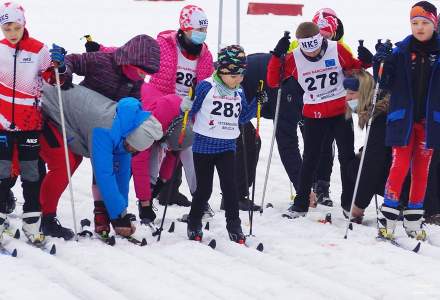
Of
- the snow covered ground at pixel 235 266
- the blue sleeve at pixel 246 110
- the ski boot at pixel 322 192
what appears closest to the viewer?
the snow covered ground at pixel 235 266

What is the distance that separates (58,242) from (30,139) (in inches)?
33.0

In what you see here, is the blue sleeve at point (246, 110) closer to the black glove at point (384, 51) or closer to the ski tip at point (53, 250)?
the black glove at point (384, 51)

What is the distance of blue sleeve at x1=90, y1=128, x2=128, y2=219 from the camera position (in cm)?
645

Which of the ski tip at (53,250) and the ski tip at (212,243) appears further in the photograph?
the ski tip at (212,243)

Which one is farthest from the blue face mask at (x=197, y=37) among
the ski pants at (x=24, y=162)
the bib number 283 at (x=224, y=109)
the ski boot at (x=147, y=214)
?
the ski pants at (x=24, y=162)

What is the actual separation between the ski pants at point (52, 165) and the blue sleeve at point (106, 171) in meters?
0.33

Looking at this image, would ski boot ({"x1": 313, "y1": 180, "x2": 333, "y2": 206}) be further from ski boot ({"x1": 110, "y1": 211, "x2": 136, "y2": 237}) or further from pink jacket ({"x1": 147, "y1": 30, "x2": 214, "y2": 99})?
ski boot ({"x1": 110, "y1": 211, "x2": 136, "y2": 237})

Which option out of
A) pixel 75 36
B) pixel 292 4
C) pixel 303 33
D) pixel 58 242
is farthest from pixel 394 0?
pixel 58 242

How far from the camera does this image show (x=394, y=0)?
2534 centimetres

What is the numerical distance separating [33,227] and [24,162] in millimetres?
517

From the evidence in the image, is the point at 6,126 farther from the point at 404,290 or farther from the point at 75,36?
the point at 75,36

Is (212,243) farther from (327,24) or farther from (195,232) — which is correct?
(327,24)

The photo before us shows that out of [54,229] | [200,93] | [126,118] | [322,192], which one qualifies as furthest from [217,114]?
[322,192]

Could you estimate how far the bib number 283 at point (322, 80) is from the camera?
24.8 ft
